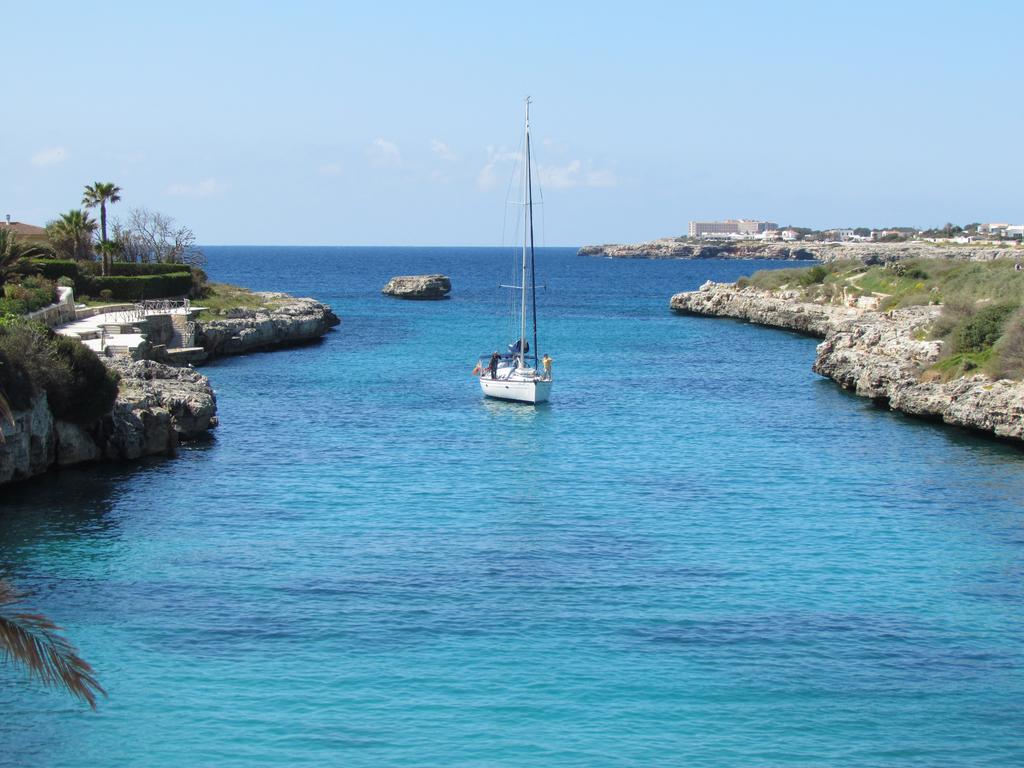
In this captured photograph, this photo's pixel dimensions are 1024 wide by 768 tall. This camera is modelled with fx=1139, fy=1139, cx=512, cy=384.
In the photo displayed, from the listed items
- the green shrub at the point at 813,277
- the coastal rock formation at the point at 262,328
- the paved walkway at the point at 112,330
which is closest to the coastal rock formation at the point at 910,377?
the green shrub at the point at 813,277

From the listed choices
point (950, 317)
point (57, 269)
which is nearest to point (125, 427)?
point (57, 269)

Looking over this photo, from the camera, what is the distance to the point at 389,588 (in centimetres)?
2570

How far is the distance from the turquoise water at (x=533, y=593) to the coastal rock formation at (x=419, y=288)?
8490 centimetres

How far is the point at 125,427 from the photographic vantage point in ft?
126

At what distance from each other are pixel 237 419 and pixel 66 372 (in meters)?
11.8

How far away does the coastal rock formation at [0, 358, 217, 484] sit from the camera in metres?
34.9

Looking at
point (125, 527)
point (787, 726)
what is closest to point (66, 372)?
point (125, 527)

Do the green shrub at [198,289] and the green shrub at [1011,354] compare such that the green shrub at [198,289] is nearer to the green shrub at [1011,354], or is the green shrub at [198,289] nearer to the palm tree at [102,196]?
the palm tree at [102,196]

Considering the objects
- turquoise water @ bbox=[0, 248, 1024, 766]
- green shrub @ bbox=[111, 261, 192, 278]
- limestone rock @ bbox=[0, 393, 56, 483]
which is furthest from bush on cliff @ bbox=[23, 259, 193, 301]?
limestone rock @ bbox=[0, 393, 56, 483]

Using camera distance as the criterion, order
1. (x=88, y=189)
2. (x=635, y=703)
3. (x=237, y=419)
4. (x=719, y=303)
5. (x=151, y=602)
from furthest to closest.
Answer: (x=719, y=303), (x=88, y=189), (x=237, y=419), (x=151, y=602), (x=635, y=703)

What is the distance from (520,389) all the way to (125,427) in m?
19.4

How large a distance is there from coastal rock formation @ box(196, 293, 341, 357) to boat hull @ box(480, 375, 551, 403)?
910 inches

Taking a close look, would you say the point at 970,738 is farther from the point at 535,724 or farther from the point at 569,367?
the point at 569,367

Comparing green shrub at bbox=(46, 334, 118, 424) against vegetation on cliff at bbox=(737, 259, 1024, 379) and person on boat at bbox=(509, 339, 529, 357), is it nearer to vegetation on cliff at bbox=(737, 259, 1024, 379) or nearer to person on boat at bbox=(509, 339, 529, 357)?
person on boat at bbox=(509, 339, 529, 357)
